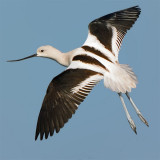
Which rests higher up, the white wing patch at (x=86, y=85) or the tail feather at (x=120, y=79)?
the white wing patch at (x=86, y=85)

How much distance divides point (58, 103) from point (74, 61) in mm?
937

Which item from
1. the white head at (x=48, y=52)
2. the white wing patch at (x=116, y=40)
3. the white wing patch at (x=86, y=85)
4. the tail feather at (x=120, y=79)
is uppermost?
the white head at (x=48, y=52)

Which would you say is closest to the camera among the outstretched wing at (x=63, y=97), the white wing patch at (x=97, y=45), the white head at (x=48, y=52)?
the outstretched wing at (x=63, y=97)

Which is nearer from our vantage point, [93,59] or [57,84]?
[57,84]

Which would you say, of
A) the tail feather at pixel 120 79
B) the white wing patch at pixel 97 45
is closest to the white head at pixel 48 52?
the white wing patch at pixel 97 45

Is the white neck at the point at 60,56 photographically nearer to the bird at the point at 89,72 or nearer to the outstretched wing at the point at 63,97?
the bird at the point at 89,72

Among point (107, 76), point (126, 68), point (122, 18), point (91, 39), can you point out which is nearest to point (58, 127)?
point (107, 76)

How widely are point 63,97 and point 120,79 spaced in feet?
3.29

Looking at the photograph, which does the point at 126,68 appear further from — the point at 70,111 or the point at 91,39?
the point at 70,111

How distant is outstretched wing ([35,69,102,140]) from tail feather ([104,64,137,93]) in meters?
0.18

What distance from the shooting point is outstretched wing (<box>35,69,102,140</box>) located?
5.39 meters

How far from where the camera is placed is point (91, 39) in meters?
6.72

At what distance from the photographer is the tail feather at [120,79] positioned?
5.84m

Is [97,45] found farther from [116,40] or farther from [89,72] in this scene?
[89,72]
